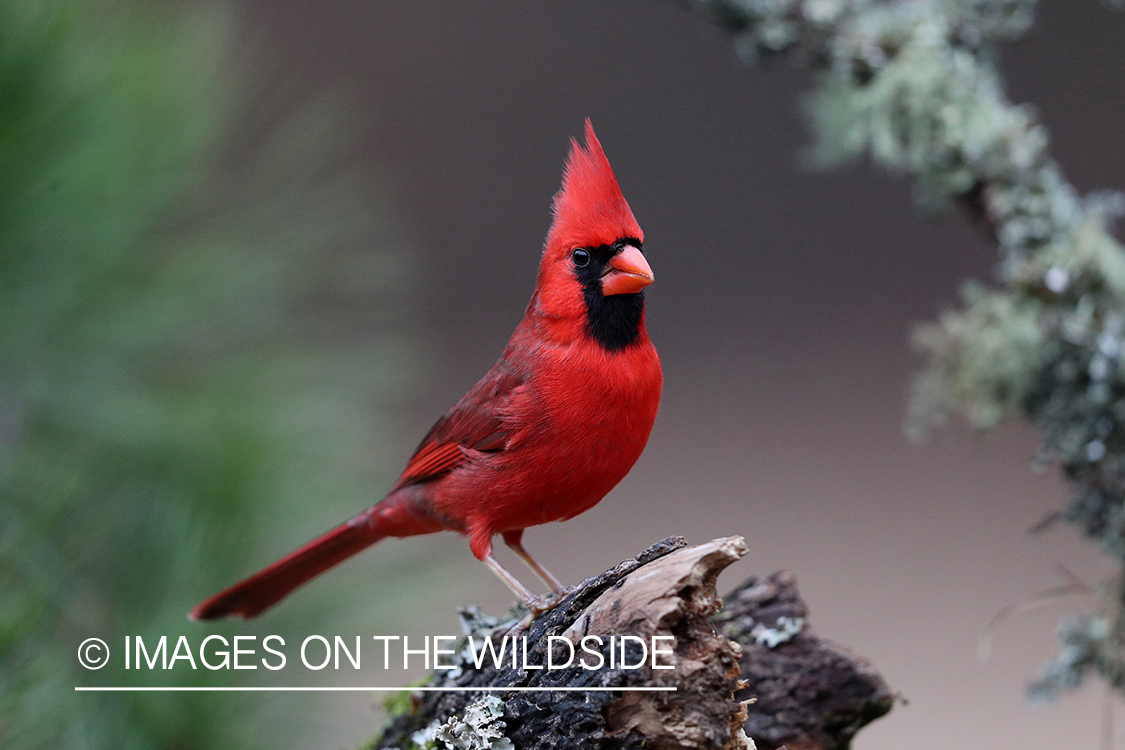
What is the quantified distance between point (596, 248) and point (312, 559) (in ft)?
1.80

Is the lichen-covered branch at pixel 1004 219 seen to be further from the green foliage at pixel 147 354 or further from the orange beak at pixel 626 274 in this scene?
the green foliage at pixel 147 354

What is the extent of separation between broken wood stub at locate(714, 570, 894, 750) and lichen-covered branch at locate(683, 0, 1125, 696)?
0.43 m

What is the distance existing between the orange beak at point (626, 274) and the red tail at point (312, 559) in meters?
0.38

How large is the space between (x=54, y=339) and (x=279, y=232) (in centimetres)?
44

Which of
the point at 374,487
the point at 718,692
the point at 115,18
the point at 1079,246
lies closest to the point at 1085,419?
the point at 1079,246

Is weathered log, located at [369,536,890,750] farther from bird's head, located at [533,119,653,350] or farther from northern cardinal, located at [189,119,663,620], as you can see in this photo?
bird's head, located at [533,119,653,350]

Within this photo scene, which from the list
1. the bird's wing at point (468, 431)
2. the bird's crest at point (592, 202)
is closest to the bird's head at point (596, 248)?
the bird's crest at point (592, 202)

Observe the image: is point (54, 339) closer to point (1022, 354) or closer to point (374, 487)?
point (374, 487)

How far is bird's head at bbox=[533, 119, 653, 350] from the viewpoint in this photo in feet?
3.46

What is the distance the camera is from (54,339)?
1.46 metres

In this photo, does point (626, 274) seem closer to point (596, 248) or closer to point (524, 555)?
point (596, 248)

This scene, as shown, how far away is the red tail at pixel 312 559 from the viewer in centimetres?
121

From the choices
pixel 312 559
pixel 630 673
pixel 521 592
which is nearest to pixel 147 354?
pixel 312 559

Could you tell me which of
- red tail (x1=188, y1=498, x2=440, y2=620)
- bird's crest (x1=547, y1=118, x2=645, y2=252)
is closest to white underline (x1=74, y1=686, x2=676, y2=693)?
red tail (x1=188, y1=498, x2=440, y2=620)
